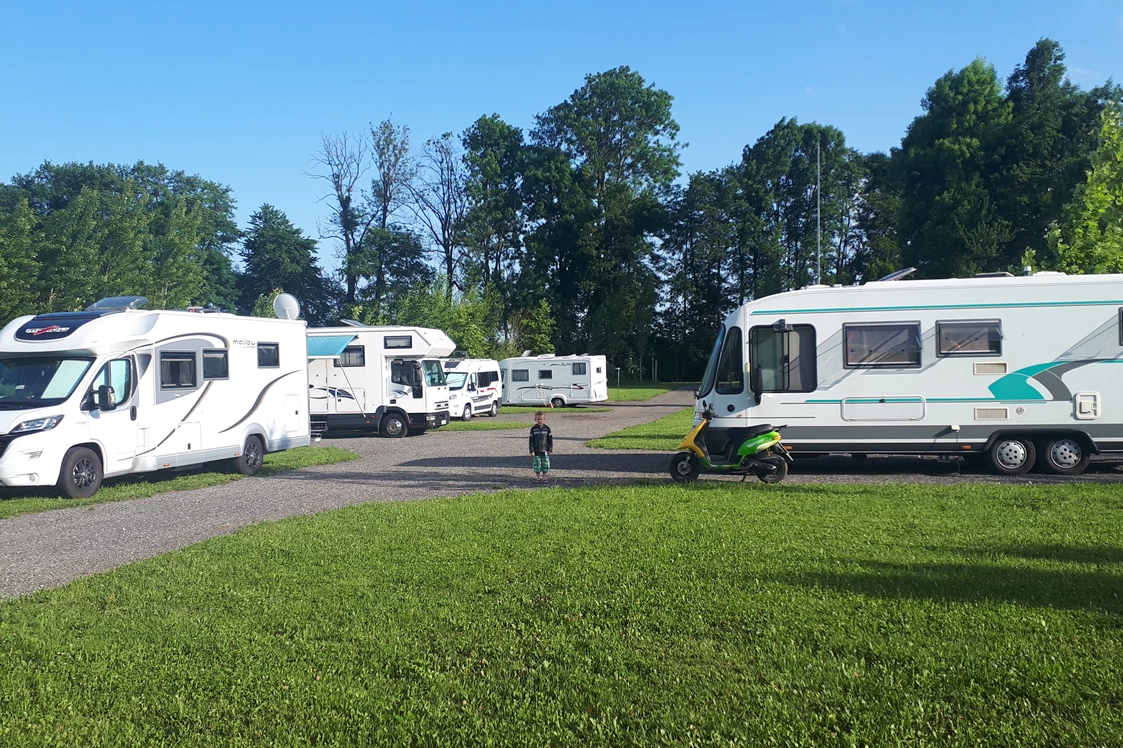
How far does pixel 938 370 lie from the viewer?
Result: 13617mm

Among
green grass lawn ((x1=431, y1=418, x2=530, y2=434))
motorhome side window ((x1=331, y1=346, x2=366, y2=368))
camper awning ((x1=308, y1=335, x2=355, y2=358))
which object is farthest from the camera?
green grass lawn ((x1=431, y1=418, x2=530, y2=434))

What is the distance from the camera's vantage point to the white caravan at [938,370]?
43.7 ft

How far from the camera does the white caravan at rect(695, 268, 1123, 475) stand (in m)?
13.3

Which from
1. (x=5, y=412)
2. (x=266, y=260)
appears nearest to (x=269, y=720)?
(x=5, y=412)

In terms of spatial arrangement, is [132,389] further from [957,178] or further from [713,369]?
[957,178]

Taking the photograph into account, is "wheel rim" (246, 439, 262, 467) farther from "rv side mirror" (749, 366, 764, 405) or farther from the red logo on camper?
"rv side mirror" (749, 366, 764, 405)

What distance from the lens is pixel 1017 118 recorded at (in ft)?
157

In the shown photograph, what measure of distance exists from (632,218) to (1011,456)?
50523mm

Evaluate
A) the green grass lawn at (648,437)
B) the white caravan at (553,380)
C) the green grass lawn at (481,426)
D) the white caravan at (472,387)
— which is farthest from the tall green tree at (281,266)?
the green grass lawn at (648,437)

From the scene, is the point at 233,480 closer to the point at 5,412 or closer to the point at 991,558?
the point at 5,412

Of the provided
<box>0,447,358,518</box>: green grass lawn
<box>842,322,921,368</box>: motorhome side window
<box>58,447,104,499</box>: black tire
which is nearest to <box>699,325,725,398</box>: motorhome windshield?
<box>842,322,921,368</box>: motorhome side window

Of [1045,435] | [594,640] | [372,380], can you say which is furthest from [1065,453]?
[372,380]

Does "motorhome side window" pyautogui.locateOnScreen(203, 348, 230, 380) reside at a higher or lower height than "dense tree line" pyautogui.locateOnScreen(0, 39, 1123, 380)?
lower

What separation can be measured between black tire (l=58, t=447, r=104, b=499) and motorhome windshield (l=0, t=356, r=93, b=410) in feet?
2.75
